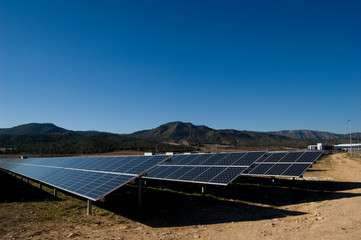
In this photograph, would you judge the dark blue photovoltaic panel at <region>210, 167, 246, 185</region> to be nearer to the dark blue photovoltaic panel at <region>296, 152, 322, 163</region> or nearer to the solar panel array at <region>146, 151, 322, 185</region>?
the solar panel array at <region>146, 151, 322, 185</region>

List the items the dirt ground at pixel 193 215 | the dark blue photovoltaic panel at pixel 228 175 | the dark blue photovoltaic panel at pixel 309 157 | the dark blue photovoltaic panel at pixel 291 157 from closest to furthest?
the dirt ground at pixel 193 215
the dark blue photovoltaic panel at pixel 228 175
the dark blue photovoltaic panel at pixel 309 157
the dark blue photovoltaic panel at pixel 291 157

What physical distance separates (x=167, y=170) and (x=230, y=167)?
5966 millimetres

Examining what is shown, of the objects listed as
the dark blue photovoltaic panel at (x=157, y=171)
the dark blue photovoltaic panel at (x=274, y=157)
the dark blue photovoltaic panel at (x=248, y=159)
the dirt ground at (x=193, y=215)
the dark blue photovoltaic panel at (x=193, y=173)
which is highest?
the dark blue photovoltaic panel at (x=248, y=159)

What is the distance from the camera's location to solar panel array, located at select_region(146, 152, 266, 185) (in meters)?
14.6

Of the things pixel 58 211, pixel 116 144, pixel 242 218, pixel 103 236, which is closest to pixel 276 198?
pixel 242 218

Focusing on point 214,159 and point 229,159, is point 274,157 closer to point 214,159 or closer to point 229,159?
point 214,159

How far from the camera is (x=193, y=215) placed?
40.1ft

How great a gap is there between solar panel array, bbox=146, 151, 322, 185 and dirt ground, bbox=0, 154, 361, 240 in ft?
4.46

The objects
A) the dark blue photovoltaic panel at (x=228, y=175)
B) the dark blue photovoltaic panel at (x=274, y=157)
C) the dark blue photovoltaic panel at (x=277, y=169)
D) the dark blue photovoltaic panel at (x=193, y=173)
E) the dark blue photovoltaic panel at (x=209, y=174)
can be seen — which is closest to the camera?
the dark blue photovoltaic panel at (x=228, y=175)

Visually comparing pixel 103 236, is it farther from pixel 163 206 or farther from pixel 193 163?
pixel 193 163

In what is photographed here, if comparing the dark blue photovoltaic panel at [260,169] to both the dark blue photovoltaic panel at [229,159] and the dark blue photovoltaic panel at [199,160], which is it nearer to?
the dark blue photovoltaic panel at [229,159]

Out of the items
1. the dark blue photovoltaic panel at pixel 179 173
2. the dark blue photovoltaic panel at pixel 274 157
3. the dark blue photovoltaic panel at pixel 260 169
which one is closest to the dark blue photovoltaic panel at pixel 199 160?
the dark blue photovoltaic panel at pixel 179 173

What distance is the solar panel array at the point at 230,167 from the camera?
15023mm

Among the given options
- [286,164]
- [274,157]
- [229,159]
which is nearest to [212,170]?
[229,159]
